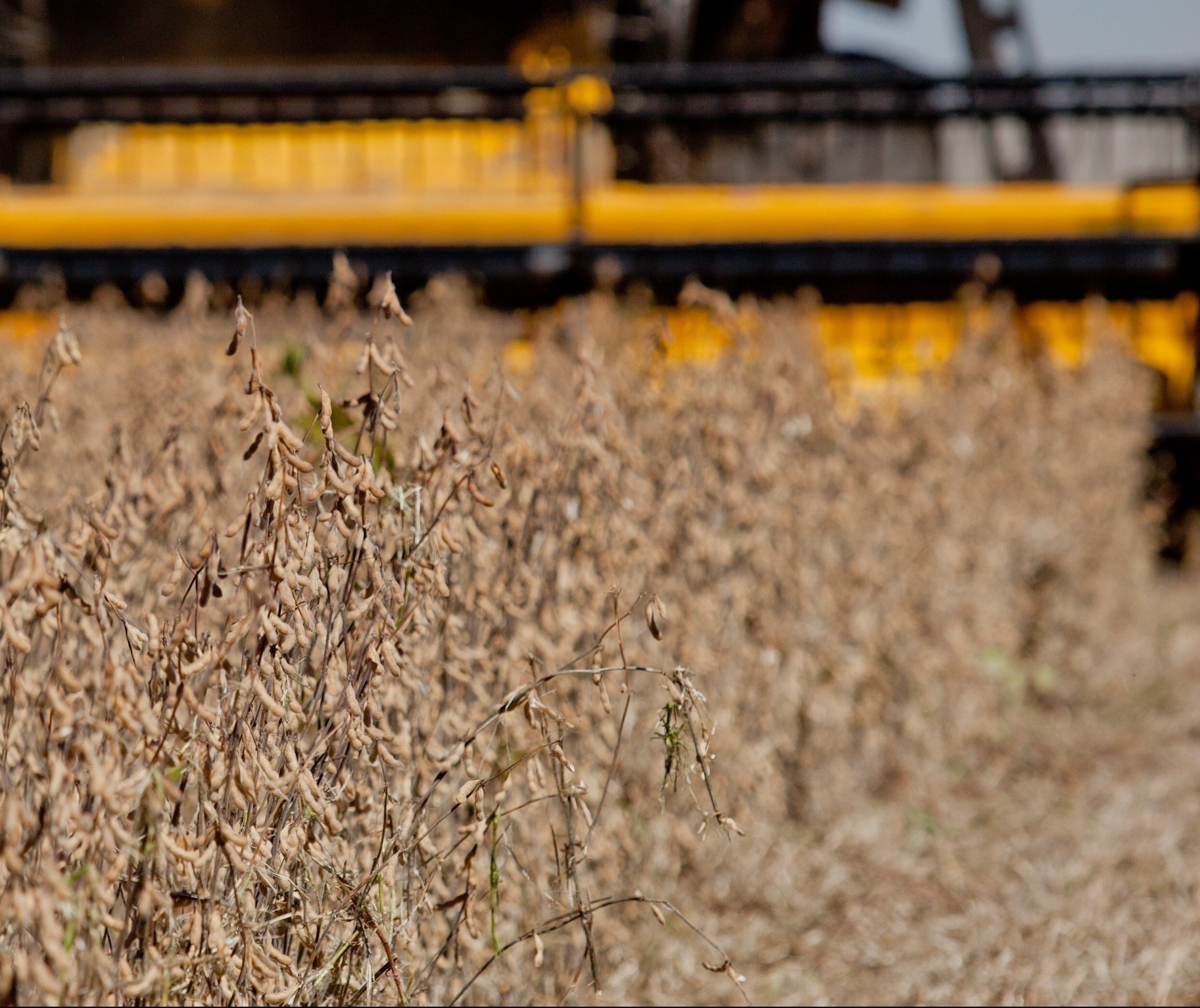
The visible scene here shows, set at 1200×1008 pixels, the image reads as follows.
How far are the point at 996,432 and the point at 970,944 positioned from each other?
2312 millimetres

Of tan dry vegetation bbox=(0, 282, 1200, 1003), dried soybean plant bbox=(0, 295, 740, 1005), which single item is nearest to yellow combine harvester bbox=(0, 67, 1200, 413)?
tan dry vegetation bbox=(0, 282, 1200, 1003)

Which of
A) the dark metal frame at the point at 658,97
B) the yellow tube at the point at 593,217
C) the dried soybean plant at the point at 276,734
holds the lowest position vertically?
the dried soybean plant at the point at 276,734

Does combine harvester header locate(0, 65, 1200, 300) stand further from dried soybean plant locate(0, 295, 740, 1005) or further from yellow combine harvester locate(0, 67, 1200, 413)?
dried soybean plant locate(0, 295, 740, 1005)

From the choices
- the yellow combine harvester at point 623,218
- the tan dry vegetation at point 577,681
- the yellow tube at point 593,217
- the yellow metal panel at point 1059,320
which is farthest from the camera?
the yellow metal panel at point 1059,320

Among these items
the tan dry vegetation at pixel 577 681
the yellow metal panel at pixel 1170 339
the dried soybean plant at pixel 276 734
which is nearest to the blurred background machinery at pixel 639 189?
the yellow metal panel at pixel 1170 339

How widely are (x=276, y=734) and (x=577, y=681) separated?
93 cm

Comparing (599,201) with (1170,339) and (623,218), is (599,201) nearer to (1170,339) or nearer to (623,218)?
(623,218)

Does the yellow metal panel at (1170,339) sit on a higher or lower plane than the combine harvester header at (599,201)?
lower

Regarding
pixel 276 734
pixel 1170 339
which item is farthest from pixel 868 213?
pixel 276 734

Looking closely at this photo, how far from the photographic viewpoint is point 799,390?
11.6ft

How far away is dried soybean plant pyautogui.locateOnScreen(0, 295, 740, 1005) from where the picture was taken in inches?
52.1

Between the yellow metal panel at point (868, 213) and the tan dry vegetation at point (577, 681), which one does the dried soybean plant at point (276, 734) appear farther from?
the yellow metal panel at point (868, 213)

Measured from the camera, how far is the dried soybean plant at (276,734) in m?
1.32

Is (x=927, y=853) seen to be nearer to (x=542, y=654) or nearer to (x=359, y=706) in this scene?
(x=542, y=654)
